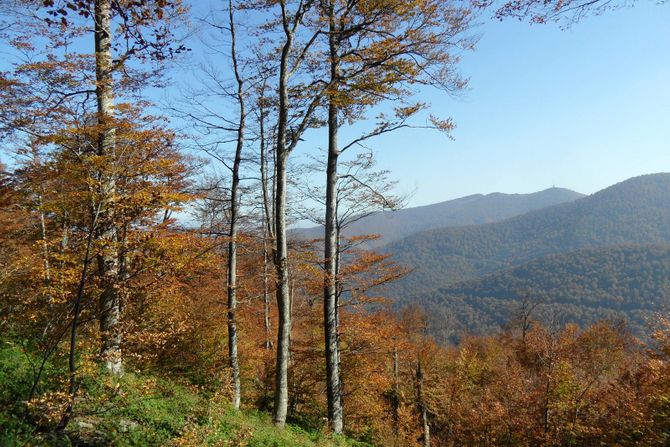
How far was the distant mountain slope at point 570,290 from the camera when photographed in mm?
100750

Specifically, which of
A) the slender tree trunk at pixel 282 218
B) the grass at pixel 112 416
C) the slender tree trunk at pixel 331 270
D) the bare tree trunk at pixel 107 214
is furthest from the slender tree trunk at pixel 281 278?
the bare tree trunk at pixel 107 214

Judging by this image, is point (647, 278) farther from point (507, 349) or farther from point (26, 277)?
point (26, 277)

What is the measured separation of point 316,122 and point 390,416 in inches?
619

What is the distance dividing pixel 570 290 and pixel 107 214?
134 metres

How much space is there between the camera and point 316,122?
8547 millimetres

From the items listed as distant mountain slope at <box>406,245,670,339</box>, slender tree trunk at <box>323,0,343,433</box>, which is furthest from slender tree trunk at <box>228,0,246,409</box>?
distant mountain slope at <box>406,245,670,339</box>

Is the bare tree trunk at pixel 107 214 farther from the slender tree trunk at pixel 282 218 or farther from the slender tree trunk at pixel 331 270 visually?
the slender tree trunk at pixel 331 270

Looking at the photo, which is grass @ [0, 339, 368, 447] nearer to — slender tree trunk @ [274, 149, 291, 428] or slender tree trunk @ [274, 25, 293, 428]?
slender tree trunk @ [274, 149, 291, 428]

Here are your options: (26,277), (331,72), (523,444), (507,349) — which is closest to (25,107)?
(26,277)

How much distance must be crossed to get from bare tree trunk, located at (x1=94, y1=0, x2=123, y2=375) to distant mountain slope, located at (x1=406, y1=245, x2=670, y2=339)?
90.2m

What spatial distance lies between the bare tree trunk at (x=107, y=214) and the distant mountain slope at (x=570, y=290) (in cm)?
9017

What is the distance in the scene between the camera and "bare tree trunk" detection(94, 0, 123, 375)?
5.09 meters

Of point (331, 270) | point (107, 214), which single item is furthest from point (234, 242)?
point (107, 214)

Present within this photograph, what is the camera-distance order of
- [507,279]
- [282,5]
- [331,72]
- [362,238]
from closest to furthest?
[282,5]
[331,72]
[362,238]
[507,279]
